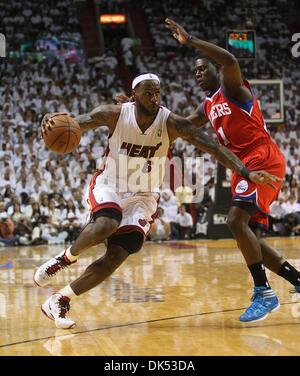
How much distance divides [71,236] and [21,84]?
689 cm

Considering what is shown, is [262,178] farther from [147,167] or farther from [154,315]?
[154,315]

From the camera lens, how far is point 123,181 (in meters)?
5.26

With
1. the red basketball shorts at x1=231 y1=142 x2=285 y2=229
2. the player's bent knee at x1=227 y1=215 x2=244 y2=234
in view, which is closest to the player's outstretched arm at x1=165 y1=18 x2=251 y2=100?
the red basketball shorts at x1=231 y1=142 x2=285 y2=229

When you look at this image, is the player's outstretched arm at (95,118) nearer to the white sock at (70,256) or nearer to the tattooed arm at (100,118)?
the tattooed arm at (100,118)

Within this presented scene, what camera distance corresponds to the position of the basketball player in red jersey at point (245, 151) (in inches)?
201

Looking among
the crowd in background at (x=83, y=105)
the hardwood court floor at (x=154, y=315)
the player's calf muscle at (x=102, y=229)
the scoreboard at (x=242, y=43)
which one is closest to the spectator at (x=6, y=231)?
the crowd in background at (x=83, y=105)

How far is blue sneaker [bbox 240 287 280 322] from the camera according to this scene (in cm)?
501

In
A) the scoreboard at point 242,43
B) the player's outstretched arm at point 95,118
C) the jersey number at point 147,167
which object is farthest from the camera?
the scoreboard at point 242,43

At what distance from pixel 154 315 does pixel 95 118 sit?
1.62 meters

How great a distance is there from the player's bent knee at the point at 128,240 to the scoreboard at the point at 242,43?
10106 mm

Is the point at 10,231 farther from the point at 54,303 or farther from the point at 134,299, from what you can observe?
the point at 54,303

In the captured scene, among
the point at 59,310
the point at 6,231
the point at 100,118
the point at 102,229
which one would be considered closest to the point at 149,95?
the point at 100,118

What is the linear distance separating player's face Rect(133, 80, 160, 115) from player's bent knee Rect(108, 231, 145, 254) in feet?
3.14

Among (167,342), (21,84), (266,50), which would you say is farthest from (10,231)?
(266,50)
